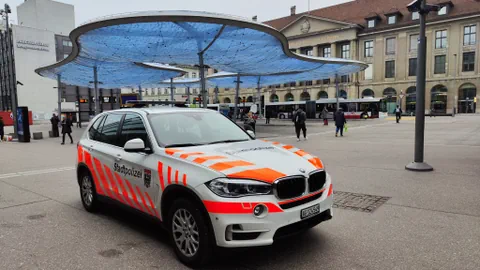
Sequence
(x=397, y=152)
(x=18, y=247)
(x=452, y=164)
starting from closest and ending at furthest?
(x=18, y=247)
(x=452, y=164)
(x=397, y=152)

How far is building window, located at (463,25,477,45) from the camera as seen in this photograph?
5602 centimetres

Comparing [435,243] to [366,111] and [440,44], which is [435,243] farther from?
[440,44]

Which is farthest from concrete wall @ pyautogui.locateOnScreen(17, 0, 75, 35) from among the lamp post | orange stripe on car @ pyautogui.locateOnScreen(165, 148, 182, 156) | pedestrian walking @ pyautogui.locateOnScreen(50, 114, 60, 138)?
orange stripe on car @ pyautogui.locateOnScreen(165, 148, 182, 156)

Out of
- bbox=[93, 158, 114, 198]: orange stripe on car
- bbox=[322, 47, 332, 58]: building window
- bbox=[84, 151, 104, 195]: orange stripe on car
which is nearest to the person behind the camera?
bbox=[93, 158, 114, 198]: orange stripe on car

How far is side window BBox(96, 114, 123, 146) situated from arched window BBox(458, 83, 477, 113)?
6336 centimetres

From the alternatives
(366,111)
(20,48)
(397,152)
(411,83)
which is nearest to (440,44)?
(411,83)

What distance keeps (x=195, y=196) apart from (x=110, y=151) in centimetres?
214

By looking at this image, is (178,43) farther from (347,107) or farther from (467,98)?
(467,98)

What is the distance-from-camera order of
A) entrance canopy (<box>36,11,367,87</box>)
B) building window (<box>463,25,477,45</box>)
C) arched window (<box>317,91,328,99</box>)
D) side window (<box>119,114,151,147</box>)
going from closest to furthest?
1. side window (<box>119,114,151,147</box>)
2. entrance canopy (<box>36,11,367,87</box>)
3. building window (<box>463,25,477,45</box>)
4. arched window (<box>317,91,328,99</box>)

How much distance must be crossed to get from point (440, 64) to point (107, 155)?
216 feet

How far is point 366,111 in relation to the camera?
46.5 m

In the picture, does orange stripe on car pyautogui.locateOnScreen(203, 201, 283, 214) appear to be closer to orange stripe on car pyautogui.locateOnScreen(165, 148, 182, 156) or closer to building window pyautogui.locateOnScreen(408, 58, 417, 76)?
orange stripe on car pyautogui.locateOnScreen(165, 148, 182, 156)

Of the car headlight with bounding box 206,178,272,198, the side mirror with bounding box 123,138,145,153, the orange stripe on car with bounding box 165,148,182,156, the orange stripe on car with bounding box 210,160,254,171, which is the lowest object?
the car headlight with bounding box 206,178,272,198

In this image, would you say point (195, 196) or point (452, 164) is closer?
point (195, 196)
